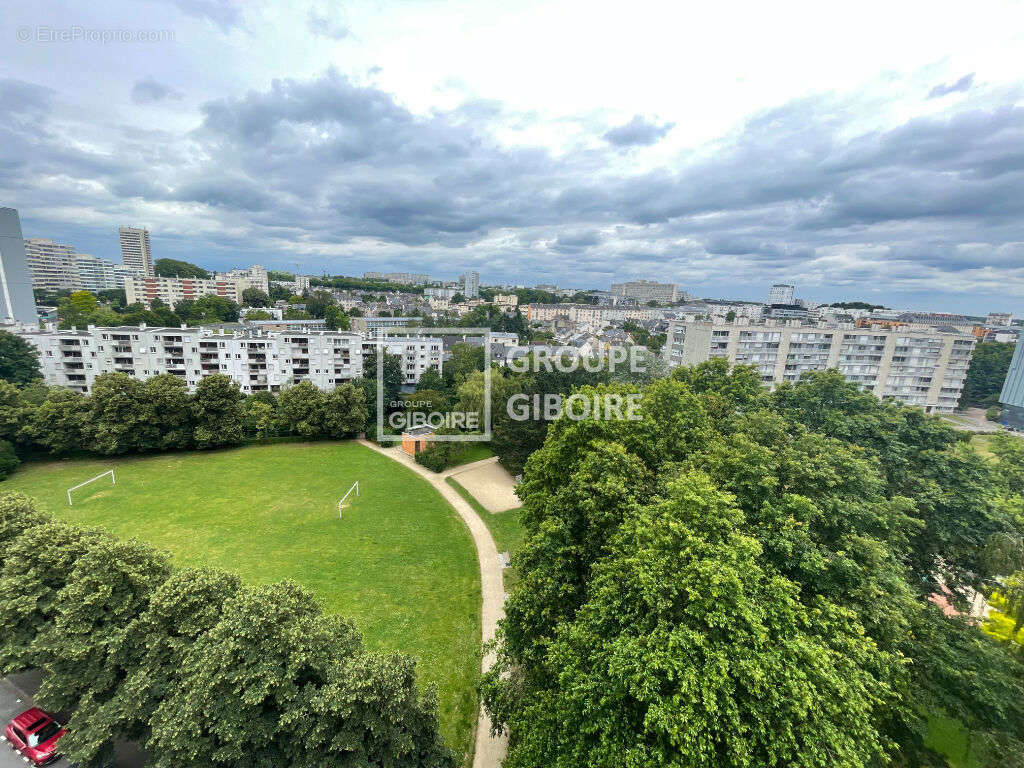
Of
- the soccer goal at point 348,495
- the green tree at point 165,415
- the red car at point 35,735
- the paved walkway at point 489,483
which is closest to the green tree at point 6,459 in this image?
the green tree at point 165,415

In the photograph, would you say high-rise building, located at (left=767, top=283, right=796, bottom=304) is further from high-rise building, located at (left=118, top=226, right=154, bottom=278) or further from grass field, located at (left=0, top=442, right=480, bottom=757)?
high-rise building, located at (left=118, top=226, right=154, bottom=278)

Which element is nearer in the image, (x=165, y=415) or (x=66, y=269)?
(x=165, y=415)

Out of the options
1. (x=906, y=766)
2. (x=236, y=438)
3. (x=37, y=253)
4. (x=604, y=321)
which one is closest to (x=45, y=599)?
(x=906, y=766)

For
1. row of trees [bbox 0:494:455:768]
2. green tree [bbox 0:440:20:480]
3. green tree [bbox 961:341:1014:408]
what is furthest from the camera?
green tree [bbox 961:341:1014:408]

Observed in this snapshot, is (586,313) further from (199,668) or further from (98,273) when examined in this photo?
(98,273)

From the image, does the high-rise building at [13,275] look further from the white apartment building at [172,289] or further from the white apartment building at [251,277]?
the white apartment building at [251,277]

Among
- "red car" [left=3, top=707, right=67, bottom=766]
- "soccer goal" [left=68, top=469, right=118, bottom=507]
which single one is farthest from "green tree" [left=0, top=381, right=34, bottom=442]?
"red car" [left=3, top=707, right=67, bottom=766]

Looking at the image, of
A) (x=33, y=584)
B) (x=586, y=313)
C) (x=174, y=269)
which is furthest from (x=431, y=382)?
(x=174, y=269)
